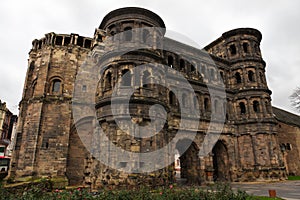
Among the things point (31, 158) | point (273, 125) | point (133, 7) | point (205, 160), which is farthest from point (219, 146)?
point (31, 158)

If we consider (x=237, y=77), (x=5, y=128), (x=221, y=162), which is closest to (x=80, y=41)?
(x=237, y=77)

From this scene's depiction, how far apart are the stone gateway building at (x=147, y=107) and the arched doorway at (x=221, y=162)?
100 millimetres

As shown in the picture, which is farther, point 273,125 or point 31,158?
point 273,125

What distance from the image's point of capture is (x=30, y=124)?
18391mm

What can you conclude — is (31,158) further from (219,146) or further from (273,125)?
(273,125)

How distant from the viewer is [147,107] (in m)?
15.3

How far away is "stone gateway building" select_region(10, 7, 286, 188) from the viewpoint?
1548 centimetres

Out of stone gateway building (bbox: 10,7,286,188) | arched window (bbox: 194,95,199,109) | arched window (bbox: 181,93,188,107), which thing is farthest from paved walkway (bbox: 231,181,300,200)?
arched window (bbox: 181,93,188,107)

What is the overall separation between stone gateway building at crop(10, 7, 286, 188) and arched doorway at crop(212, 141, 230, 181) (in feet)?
0.33

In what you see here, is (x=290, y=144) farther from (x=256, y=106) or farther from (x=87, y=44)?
(x=87, y=44)

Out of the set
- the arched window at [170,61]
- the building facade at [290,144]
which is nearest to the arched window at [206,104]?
the arched window at [170,61]

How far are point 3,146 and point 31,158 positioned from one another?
29158mm

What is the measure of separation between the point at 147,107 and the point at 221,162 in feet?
41.6

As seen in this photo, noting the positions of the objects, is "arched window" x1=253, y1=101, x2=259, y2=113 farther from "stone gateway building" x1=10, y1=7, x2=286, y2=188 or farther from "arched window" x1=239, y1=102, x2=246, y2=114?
"arched window" x1=239, y1=102, x2=246, y2=114
